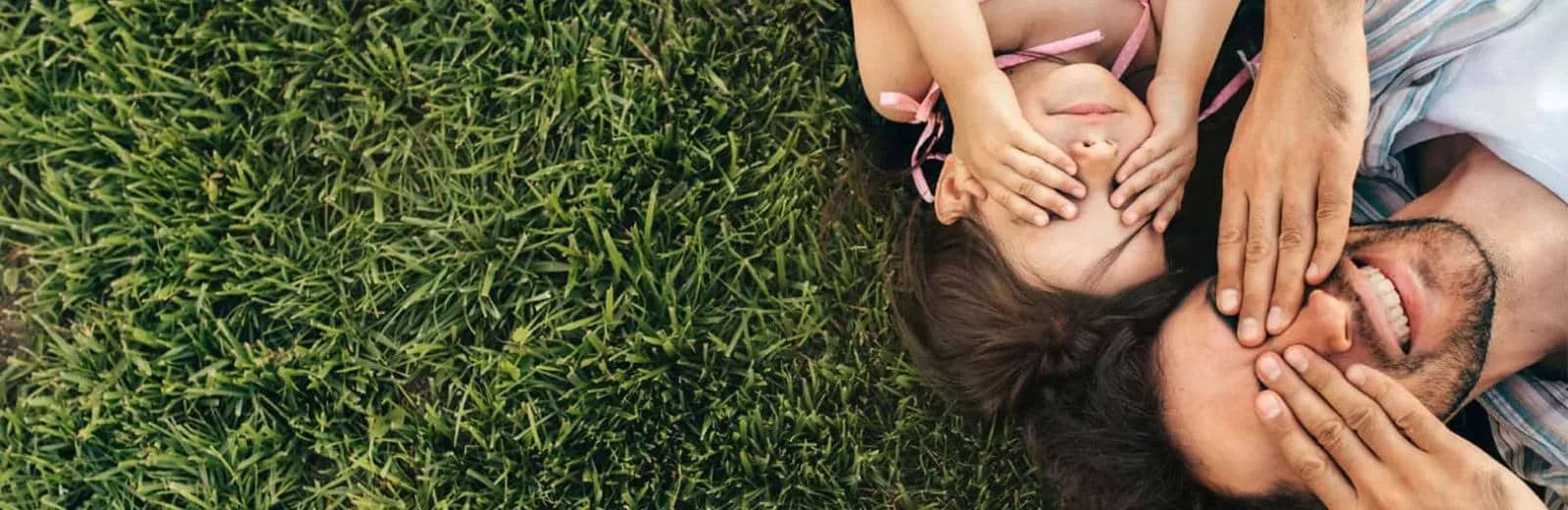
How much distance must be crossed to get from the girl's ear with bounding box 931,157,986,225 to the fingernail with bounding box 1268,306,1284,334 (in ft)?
1.81

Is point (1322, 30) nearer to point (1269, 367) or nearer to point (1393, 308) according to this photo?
point (1393, 308)

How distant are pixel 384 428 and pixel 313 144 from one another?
2.17 feet

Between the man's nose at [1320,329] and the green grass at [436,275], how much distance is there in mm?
802

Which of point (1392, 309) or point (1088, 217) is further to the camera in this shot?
point (1088, 217)

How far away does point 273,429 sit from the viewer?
2.45 meters

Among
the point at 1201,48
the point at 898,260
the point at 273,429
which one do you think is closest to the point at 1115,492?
the point at 898,260

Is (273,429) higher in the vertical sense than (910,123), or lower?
lower

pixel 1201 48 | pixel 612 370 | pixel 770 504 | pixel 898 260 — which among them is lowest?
pixel 770 504

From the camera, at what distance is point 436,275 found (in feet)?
8.12

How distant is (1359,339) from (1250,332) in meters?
0.17

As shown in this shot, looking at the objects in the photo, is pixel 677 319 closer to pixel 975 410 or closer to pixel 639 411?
pixel 639 411

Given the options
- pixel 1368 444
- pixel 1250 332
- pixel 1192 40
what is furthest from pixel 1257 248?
pixel 1192 40

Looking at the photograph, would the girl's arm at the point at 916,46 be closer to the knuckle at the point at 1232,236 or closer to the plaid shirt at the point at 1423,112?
the knuckle at the point at 1232,236

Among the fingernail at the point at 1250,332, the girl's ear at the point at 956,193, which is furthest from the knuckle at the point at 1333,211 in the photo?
the girl's ear at the point at 956,193
